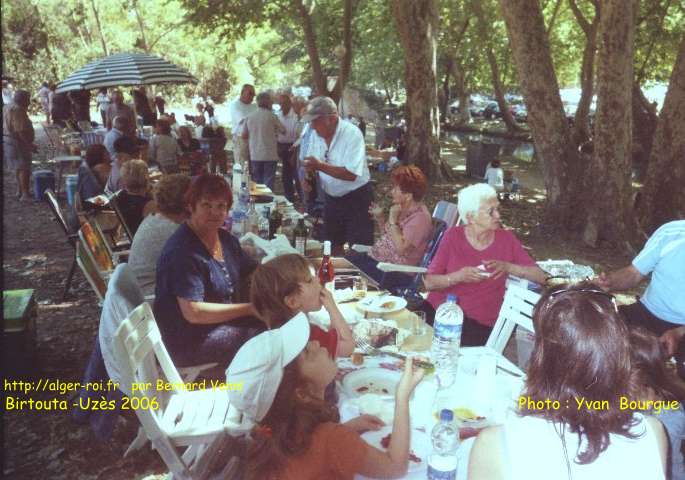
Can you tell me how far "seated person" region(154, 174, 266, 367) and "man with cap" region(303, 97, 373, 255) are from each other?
2.09 m

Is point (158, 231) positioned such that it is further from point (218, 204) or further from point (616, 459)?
point (616, 459)

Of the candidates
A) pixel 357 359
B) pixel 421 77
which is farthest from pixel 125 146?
pixel 421 77

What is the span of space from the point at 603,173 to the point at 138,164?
5836 millimetres

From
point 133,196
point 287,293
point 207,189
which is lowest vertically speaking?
point 287,293

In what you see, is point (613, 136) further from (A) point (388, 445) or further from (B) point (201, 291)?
(A) point (388, 445)

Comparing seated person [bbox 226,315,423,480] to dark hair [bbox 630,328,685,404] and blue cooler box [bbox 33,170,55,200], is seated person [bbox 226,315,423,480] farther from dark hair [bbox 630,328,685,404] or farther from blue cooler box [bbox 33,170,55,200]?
blue cooler box [bbox 33,170,55,200]

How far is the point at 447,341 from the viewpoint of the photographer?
2.51 metres

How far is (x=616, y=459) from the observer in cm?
154

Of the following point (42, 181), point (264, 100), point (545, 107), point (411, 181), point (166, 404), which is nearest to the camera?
point (166, 404)

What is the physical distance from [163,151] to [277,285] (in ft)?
23.5

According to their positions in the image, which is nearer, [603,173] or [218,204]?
[218,204]

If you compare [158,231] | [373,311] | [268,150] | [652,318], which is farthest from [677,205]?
[158,231]

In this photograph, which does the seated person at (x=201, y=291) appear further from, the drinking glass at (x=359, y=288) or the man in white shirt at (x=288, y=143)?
the man in white shirt at (x=288, y=143)

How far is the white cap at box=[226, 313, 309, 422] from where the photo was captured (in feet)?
5.98
